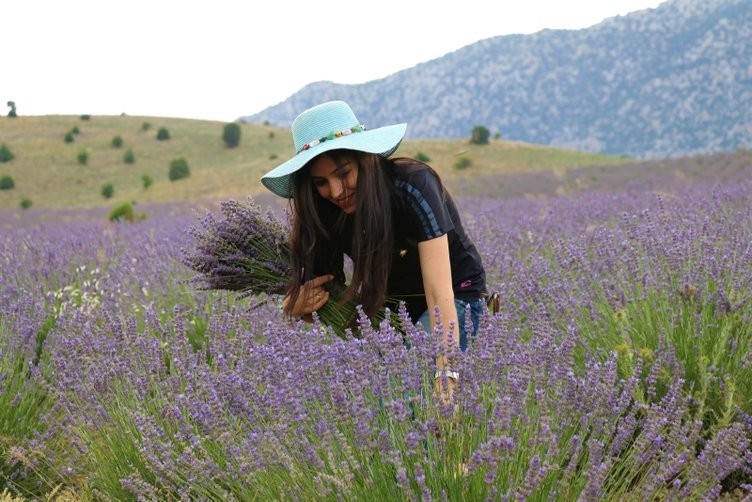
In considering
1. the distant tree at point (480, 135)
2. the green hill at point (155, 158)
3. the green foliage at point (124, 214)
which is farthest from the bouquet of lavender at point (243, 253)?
the distant tree at point (480, 135)

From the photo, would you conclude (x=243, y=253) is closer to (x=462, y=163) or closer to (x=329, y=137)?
(x=329, y=137)

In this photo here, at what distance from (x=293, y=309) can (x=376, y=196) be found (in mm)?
578

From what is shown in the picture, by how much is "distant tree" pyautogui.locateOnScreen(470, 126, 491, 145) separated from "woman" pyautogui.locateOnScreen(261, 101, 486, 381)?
112 ft

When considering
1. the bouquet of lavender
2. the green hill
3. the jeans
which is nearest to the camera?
the jeans

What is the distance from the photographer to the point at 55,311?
4.50 metres

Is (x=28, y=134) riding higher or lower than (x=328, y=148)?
higher

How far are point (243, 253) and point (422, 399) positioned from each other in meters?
1.49

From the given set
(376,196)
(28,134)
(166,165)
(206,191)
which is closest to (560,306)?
(376,196)

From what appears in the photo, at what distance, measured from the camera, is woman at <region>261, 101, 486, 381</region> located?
95.0 inches

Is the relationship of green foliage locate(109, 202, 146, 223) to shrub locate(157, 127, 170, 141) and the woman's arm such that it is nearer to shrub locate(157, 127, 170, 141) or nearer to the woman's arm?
the woman's arm

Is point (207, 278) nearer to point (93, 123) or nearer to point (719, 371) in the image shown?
point (719, 371)

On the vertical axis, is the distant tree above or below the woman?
above

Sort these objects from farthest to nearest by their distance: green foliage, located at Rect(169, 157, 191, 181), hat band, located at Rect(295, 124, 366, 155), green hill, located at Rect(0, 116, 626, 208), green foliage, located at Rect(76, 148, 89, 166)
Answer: green foliage, located at Rect(76, 148, 89, 166) < green foliage, located at Rect(169, 157, 191, 181) < green hill, located at Rect(0, 116, 626, 208) < hat band, located at Rect(295, 124, 366, 155)

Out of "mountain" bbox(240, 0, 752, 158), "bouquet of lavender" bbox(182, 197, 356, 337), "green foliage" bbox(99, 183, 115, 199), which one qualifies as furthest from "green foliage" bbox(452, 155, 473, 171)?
"mountain" bbox(240, 0, 752, 158)
